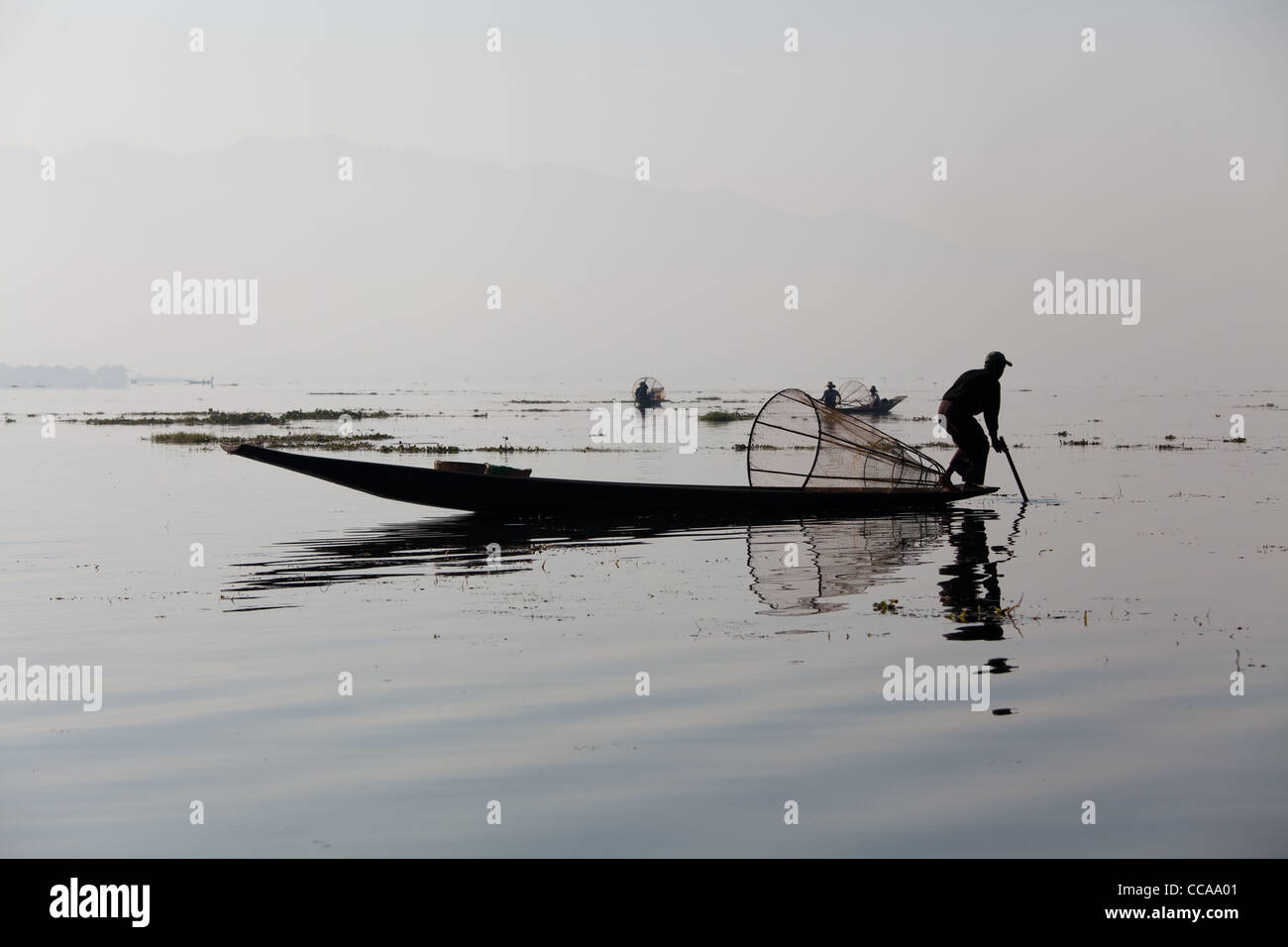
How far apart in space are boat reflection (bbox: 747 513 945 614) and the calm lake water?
0.09 meters

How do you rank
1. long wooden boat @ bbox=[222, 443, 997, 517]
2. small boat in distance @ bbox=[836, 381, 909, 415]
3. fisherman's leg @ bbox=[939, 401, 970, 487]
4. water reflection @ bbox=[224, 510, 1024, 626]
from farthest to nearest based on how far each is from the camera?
small boat in distance @ bbox=[836, 381, 909, 415] → fisherman's leg @ bbox=[939, 401, 970, 487] → long wooden boat @ bbox=[222, 443, 997, 517] → water reflection @ bbox=[224, 510, 1024, 626]

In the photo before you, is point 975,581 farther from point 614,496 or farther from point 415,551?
point 415,551

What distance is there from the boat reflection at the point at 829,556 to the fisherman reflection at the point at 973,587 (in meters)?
0.49

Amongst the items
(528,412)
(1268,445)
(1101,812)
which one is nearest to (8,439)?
(528,412)

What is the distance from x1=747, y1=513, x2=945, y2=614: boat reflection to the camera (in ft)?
44.4

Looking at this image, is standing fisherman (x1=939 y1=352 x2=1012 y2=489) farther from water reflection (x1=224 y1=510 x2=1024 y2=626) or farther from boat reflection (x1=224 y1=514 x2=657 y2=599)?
boat reflection (x1=224 y1=514 x2=657 y2=599)

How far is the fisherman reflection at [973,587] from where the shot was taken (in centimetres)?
1139

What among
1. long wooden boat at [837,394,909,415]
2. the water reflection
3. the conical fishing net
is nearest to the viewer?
the water reflection

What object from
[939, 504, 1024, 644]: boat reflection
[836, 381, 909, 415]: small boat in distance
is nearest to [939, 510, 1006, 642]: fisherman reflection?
[939, 504, 1024, 644]: boat reflection

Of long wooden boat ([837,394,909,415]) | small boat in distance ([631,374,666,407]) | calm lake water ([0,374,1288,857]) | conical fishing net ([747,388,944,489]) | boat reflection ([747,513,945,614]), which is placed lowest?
calm lake water ([0,374,1288,857])

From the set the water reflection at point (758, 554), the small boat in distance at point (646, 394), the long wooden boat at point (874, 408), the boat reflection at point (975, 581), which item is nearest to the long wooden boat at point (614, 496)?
the water reflection at point (758, 554)

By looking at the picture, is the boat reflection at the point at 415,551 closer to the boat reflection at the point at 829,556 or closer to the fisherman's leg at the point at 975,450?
the boat reflection at the point at 829,556
